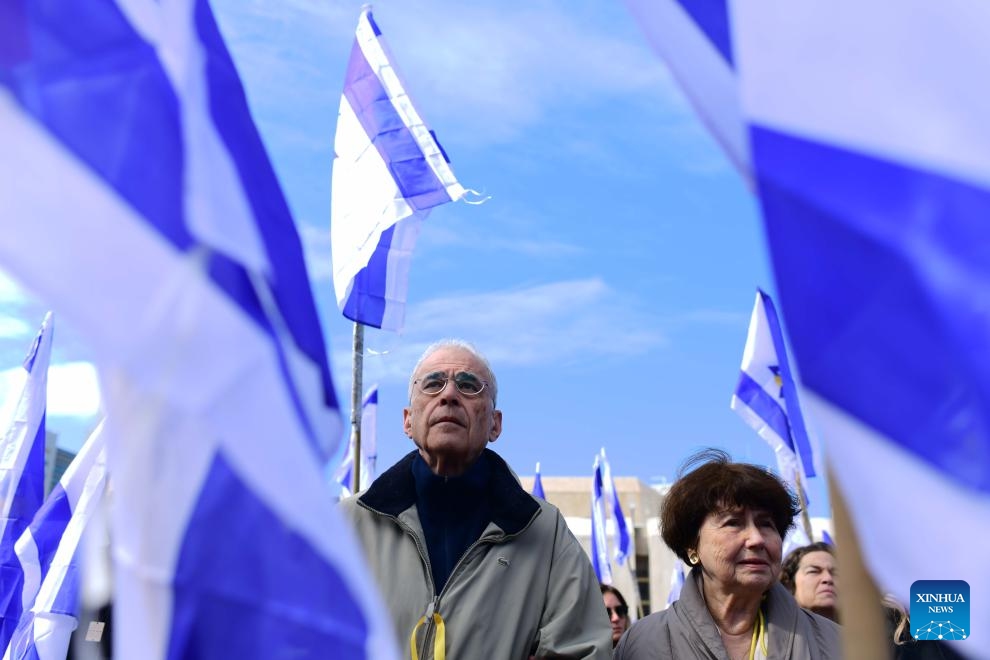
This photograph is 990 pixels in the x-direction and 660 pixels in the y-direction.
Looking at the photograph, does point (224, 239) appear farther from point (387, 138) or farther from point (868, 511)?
point (387, 138)

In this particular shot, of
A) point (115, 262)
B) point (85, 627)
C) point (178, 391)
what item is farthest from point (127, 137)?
point (85, 627)

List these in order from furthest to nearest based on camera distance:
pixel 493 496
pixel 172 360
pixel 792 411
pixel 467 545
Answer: pixel 792 411 → pixel 493 496 → pixel 467 545 → pixel 172 360

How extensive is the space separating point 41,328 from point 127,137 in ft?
22.7

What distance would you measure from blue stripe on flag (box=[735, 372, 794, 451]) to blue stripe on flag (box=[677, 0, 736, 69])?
815 centimetres

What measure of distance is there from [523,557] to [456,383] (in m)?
0.61

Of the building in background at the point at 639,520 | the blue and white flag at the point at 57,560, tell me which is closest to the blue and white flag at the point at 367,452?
the blue and white flag at the point at 57,560

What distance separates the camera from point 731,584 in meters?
3.68

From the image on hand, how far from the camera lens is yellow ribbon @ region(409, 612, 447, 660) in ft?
11.0

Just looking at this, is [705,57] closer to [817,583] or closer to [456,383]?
[456,383]

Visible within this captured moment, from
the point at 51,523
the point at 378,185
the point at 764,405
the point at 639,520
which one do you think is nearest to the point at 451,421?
the point at 378,185

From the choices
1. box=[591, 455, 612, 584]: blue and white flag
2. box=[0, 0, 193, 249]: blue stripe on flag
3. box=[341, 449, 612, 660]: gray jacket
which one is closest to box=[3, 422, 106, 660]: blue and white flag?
box=[341, 449, 612, 660]: gray jacket

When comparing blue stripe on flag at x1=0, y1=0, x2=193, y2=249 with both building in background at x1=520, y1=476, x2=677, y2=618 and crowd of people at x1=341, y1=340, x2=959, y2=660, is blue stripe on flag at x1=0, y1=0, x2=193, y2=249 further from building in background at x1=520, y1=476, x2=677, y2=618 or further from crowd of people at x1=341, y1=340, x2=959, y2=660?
building in background at x1=520, y1=476, x2=677, y2=618

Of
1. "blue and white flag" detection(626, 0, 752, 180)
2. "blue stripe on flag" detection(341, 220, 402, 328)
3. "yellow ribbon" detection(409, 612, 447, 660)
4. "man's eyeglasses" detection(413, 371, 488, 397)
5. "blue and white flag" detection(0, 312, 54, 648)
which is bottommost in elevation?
"yellow ribbon" detection(409, 612, 447, 660)

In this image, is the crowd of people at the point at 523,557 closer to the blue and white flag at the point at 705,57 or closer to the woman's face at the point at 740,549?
the woman's face at the point at 740,549
